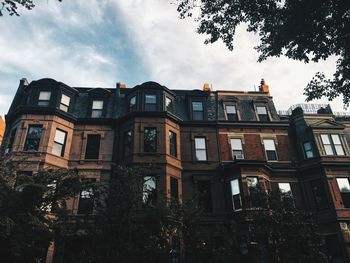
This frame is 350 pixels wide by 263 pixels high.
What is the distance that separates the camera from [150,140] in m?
21.5

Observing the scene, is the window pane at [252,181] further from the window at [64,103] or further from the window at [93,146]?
the window at [64,103]

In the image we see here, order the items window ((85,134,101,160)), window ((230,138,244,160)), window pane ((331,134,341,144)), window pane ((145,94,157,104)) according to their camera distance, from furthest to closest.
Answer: window pane ((331,134,341,144))
window pane ((145,94,157,104))
window ((230,138,244,160))
window ((85,134,101,160))

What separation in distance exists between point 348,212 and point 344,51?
12.3 meters

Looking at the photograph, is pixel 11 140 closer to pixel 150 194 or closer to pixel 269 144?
pixel 150 194

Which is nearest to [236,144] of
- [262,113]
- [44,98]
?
[262,113]

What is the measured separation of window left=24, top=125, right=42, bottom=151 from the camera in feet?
66.3

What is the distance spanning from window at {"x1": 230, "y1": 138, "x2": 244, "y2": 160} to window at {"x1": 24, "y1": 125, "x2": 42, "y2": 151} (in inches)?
559

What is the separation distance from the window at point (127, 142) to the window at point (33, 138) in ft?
19.4

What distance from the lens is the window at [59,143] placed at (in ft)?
68.2

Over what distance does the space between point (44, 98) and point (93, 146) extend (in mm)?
5251

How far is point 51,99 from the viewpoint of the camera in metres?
22.2

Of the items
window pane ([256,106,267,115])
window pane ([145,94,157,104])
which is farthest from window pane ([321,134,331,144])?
window pane ([145,94,157,104])

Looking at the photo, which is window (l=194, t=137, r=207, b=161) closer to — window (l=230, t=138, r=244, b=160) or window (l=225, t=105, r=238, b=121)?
window (l=230, t=138, r=244, b=160)

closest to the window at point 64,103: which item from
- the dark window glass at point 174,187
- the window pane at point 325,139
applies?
the dark window glass at point 174,187
